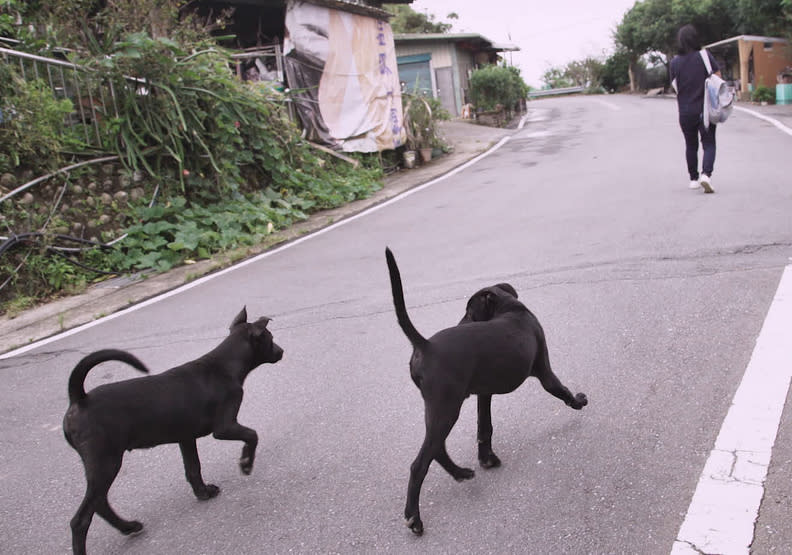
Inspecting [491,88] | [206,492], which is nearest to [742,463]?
[206,492]

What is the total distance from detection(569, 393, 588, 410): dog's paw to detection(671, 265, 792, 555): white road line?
25.8 inches

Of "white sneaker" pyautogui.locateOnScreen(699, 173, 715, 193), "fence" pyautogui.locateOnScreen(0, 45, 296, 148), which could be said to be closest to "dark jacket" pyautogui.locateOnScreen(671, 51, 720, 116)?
"white sneaker" pyautogui.locateOnScreen(699, 173, 715, 193)

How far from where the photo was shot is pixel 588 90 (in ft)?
187

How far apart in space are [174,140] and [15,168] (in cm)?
214

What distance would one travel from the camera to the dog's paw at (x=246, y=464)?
11.3 feet

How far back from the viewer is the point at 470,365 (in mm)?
3023

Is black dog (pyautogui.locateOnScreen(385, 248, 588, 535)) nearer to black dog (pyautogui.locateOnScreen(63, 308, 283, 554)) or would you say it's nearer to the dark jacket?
black dog (pyautogui.locateOnScreen(63, 308, 283, 554))

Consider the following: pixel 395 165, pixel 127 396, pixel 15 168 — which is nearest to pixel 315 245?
pixel 15 168

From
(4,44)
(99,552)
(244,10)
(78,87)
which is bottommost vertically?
(99,552)

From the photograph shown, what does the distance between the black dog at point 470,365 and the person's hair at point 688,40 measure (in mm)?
7202

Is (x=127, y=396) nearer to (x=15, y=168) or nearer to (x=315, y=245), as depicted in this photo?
(x=315, y=245)

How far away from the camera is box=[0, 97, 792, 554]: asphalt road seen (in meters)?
3.06

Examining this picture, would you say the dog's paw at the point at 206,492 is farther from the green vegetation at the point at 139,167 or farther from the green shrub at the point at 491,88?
the green shrub at the point at 491,88

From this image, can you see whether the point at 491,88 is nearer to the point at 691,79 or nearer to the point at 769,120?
the point at 769,120
